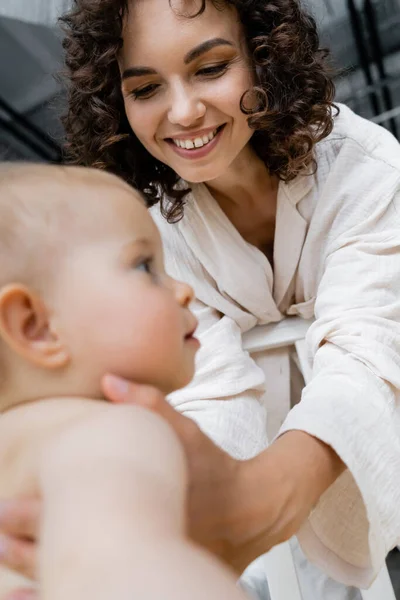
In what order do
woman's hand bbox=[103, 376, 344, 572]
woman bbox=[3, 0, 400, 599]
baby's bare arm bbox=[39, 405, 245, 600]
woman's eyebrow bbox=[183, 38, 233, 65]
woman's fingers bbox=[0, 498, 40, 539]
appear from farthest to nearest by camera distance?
woman's eyebrow bbox=[183, 38, 233, 65]
woman bbox=[3, 0, 400, 599]
woman's hand bbox=[103, 376, 344, 572]
woman's fingers bbox=[0, 498, 40, 539]
baby's bare arm bbox=[39, 405, 245, 600]

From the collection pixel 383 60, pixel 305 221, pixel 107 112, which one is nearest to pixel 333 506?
pixel 305 221

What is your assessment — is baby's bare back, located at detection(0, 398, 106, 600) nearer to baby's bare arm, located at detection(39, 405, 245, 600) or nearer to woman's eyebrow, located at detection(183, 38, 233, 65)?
baby's bare arm, located at detection(39, 405, 245, 600)

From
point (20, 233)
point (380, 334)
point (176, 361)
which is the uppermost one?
point (20, 233)

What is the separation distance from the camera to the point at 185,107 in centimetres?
89

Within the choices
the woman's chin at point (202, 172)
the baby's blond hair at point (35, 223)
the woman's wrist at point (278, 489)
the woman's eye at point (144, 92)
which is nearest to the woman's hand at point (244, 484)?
the woman's wrist at point (278, 489)

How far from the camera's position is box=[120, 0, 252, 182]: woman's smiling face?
33.9 inches

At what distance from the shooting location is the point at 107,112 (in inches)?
40.1

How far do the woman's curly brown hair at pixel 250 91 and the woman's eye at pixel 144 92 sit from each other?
65mm

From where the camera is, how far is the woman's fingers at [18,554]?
0.42 meters

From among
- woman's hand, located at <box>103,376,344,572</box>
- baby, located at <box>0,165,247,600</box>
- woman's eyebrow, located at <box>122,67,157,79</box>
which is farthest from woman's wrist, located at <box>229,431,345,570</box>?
woman's eyebrow, located at <box>122,67,157,79</box>

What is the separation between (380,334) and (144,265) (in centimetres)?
45

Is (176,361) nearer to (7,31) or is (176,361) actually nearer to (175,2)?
(175,2)

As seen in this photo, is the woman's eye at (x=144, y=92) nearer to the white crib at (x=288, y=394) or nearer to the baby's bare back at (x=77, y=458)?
the white crib at (x=288, y=394)

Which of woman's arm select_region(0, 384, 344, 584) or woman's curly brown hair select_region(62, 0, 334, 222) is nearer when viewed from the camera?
woman's arm select_region(0, 384, 344, 584)
